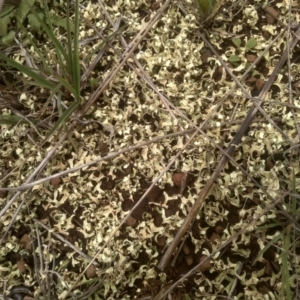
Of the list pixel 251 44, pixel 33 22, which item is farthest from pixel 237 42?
pixel 33 22

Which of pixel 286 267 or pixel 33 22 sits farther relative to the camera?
pixel 33 22

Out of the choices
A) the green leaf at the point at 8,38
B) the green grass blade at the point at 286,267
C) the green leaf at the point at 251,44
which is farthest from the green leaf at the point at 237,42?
the green leaf at the point at 8,38

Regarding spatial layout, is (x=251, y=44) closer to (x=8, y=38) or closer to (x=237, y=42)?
(x=237, y=42)

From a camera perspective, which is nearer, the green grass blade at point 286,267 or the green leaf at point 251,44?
the green grass blade at point 286,267

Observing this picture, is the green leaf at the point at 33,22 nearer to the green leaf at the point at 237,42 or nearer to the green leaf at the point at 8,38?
the green leaf at the point at 8,38

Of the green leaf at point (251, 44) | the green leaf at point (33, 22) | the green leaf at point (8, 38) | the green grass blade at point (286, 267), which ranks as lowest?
the green grass blade at point (286, 267)

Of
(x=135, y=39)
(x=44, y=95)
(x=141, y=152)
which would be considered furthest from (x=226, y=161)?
(x=44, y=95)

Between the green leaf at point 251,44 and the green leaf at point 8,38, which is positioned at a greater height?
the green leaf at point 8,38

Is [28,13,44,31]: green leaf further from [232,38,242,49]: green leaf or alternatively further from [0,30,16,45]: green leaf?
[232,38,242,49]: green leaf

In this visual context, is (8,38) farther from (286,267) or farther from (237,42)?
(286,267)

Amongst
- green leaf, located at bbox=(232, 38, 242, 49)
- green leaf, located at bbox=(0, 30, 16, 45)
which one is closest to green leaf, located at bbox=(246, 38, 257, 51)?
green leaf, located at bbox=(232, 38, 242, 49)

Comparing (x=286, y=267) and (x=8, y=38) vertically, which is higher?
(x=8, y=38)

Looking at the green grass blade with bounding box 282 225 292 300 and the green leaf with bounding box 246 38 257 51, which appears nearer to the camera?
the green grass blade with bounding box 282 225 292 300

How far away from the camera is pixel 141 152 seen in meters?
1.26
